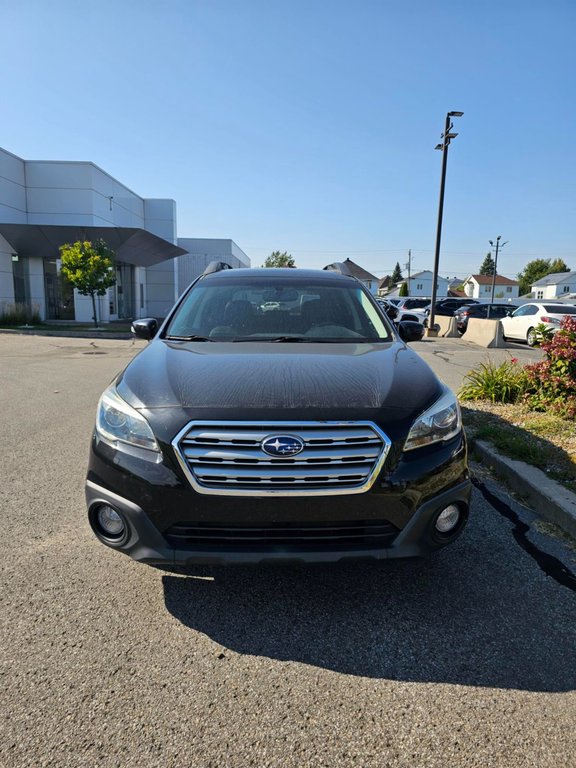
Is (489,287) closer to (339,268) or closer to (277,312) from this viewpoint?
(339,268)

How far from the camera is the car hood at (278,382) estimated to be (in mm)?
2473

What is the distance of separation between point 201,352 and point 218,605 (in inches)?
57.1

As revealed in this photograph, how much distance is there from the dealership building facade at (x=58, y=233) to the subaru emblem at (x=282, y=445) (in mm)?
26291

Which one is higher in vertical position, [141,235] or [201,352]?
[141,235]

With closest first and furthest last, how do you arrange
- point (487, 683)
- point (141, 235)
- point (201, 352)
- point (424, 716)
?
point (424, 716)
point (487, 683)
point (201, 352)
point (141, 235)

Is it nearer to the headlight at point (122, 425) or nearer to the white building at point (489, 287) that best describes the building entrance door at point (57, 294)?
the headlight at point (122, 425)

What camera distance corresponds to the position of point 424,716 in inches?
80.6

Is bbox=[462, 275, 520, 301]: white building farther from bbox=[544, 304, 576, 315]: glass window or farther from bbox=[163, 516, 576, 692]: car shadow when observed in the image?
bbox=[163, 516, 576, 692]: car shadow

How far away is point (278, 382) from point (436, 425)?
0.82 meters

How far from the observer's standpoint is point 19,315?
25.0 metres

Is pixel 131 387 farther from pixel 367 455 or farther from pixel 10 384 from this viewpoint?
pixel 10 384

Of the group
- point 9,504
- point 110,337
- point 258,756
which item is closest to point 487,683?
point 258,756

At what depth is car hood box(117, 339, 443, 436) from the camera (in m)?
2.47

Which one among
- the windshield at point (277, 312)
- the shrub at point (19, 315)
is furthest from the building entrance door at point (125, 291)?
the windshield at point (277, 312)
